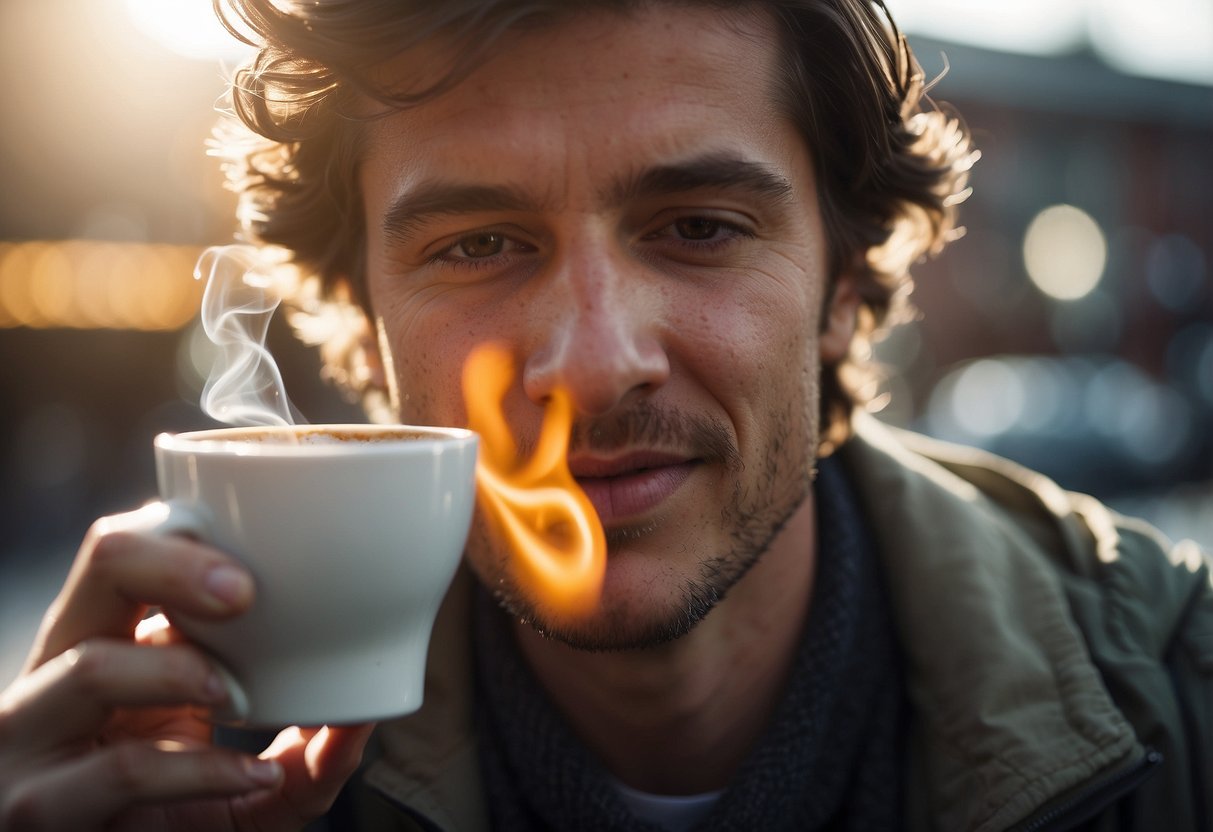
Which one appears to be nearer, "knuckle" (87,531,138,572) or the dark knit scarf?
"knuckle" (87,531,138,572)

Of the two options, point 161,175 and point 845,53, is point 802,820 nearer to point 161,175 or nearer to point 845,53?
point 845,53

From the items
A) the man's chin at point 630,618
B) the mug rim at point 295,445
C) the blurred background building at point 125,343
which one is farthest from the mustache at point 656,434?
the blurred background building at point 125,343

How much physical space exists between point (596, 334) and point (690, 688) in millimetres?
978

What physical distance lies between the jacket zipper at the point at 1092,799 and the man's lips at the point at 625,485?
98 cm

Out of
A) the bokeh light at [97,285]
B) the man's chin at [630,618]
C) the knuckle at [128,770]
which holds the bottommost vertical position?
the bokeh light at [97,285]

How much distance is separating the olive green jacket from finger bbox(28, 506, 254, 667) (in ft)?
3.10

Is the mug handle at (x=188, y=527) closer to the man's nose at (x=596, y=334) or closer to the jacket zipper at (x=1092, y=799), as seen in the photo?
the man's nose at (x=596, y=334)

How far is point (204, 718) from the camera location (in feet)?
4.78

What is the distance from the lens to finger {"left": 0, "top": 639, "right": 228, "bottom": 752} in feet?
4.43

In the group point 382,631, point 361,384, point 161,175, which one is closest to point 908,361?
point 161,175

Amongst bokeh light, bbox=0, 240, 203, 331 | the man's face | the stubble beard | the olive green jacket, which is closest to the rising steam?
the man's face

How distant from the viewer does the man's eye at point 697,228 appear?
2100mm

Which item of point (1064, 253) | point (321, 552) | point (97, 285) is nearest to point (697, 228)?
point (321, 552)

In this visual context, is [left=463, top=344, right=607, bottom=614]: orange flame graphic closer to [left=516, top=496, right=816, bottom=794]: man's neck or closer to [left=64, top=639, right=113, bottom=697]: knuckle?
[left=516, top=496, right=816, bottom=794]: man's neck
